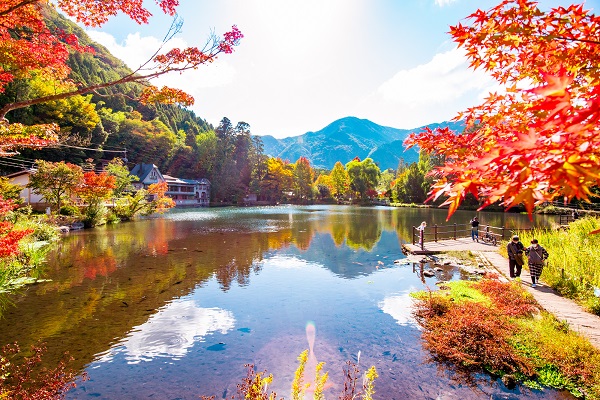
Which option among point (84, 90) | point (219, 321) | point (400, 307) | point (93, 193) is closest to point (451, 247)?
point (400, 307)

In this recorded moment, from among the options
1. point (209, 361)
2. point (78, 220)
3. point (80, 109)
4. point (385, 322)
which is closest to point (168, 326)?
point (209, 361)

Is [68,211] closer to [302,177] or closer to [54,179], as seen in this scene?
[54,179]

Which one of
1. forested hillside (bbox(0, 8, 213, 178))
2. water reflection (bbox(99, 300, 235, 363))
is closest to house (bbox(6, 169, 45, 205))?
forested hillside (bbox(0, 8, 213, 178))

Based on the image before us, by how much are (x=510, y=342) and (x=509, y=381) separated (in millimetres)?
1224

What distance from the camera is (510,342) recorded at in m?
6.38

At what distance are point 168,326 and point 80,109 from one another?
65963 mm

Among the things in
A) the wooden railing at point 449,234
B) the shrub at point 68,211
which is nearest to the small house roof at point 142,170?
the shrub at point 68,211

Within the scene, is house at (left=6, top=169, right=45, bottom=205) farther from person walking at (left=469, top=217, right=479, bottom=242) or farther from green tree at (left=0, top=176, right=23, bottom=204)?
person walking at (left=469, top=217, right=479, bottom=242)

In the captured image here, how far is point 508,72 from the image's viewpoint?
14.3 feet

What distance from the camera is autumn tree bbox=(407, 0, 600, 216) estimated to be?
5.41 feet

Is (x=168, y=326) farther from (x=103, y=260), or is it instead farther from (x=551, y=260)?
(x=551, y=260)

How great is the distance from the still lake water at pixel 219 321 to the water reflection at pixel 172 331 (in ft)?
0.11

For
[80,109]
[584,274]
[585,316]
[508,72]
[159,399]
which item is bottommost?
[159,399]

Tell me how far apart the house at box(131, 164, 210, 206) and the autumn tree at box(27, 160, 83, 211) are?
37.6 metres
